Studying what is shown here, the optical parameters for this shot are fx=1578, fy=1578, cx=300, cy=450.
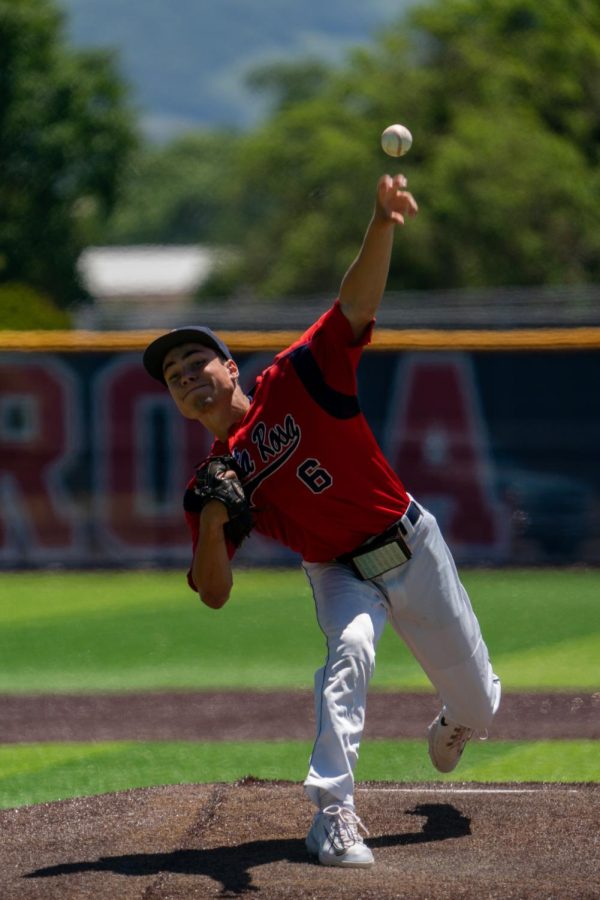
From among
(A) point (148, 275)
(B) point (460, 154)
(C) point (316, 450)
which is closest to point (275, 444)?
(C) point (316, 450)

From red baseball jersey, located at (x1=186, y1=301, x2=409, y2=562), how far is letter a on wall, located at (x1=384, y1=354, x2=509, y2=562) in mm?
9277

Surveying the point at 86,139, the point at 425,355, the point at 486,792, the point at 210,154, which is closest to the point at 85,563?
the point at 425,355

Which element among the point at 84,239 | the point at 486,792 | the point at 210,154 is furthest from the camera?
the point at 210,154

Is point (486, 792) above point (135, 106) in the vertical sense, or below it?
below

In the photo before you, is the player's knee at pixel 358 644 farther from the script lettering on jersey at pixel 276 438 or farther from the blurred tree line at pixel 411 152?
the blurred tree line at pixel 411 152

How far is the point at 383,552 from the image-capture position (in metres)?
4.96

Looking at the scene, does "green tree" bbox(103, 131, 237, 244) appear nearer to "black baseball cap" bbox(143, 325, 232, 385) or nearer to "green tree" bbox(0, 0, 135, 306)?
"green tree" bbox(0, 0, 135, 306)

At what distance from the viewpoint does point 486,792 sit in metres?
5.71

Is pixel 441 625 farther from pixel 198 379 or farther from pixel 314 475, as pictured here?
pixel 198 379

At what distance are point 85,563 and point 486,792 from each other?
915 cm

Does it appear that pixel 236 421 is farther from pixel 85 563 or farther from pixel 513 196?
pixel 513 196

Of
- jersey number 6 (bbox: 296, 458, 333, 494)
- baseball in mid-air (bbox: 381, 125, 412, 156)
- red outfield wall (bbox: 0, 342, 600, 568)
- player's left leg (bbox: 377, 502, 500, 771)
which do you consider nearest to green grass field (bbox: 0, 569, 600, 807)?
red outfield wall (bbox: 0, 342, 600, 568)

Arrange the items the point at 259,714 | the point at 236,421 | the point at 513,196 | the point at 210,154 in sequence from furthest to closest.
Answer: the point at 210,154
the point at 513,196
the point at 259,714
the point at 236,421

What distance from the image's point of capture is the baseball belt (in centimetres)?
496
